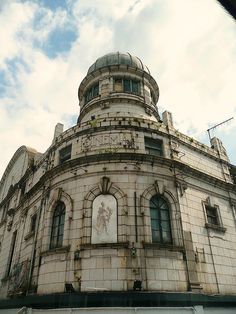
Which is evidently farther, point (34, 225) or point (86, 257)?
point (34, 225)

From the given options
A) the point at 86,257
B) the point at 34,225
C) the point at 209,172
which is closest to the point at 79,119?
the point at 34,225

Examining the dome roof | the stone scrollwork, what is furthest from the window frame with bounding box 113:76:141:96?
the stone scrollwork

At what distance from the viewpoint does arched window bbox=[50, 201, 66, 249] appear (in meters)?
14.8

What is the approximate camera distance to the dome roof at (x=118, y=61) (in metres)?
23.8

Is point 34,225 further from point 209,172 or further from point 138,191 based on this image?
point 209,172

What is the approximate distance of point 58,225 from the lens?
1529cm

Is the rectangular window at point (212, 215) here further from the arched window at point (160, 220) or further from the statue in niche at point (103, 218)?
the statue in niche at point (103, 218)

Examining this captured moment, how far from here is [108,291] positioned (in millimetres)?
12055

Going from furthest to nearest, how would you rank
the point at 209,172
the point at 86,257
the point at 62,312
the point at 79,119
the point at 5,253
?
the point at 79,119, the point at 5,253, the point at 209,172, the point at 86,257, the point at 62,312

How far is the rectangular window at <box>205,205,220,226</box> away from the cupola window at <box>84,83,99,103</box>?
12801 mm

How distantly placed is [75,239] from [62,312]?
326 cm

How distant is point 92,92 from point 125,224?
1378 cm

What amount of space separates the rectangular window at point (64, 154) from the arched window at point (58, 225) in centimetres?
339

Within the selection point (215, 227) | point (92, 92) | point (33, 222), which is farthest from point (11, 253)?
point (215, 227)
